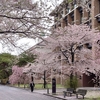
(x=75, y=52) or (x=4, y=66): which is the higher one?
(x=4, y=66)

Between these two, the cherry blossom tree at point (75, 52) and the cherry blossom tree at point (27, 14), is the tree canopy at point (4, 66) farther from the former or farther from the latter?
the cherry blossom tree at point (27, 14)

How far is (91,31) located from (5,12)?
2359cm

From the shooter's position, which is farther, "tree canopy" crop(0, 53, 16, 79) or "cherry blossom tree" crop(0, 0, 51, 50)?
"tree canopy" crop(0, 53, 16, 79)

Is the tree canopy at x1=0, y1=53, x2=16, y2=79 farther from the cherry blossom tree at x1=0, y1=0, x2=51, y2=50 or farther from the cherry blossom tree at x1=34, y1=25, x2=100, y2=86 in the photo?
the cherry blossom tree at x1=0, y1=0, x2=51, y2=50

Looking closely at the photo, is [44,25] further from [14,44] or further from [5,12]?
[14,44]

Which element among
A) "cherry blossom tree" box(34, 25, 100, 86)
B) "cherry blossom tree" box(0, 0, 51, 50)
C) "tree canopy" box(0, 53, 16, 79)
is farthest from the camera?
"tree canopy" box(0, 53, 16, 79)

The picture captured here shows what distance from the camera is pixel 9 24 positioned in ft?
39.6

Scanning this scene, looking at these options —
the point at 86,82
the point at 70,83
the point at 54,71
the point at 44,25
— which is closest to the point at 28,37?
the point at 44,25

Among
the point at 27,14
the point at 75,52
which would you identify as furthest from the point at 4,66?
the point at 27,14

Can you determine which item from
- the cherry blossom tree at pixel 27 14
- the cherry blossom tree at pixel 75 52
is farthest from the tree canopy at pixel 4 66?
the cherry blossom tree at pixel 27 14

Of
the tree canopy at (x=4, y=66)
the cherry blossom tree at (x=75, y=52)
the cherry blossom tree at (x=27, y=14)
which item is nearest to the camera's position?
the cherry blossom tree at (x=27, y=14)

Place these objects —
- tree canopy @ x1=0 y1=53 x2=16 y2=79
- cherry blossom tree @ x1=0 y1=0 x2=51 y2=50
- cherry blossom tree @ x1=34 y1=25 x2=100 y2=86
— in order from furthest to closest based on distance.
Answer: tree canopy @ x1=0 y1=53 x2=16 y2=79
cherry blossom tree @ x1=34 y1=25 x2=100 y2=86
cherry blossom tree @ x1=0 y1=0 x2=51 y2=50

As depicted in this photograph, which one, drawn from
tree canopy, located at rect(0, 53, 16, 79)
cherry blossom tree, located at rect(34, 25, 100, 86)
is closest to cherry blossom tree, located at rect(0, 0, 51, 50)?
cherry blossom tree, located at rect(34, 25, 100, 86)

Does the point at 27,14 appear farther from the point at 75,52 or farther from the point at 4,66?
the point at 4,66
